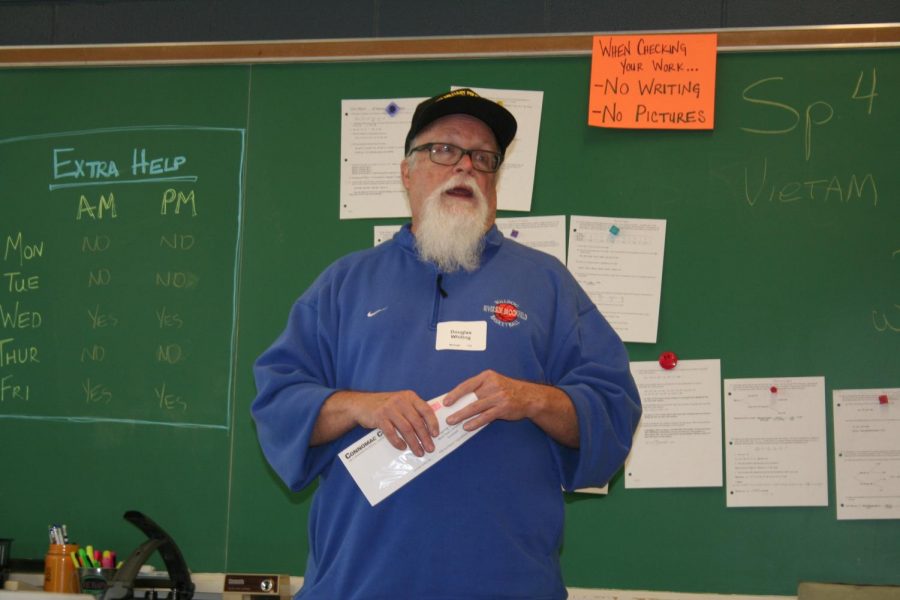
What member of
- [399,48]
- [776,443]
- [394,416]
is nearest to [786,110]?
[776,443]

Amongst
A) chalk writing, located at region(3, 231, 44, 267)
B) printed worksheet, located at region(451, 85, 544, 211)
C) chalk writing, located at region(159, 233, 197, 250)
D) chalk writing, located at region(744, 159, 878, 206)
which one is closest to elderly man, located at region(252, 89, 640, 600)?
printed worksheet, located at region(451, 85, 544, 211)

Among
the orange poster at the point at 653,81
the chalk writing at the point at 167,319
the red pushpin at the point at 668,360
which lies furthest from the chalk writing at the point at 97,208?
the red pushpin at the point at 668,360

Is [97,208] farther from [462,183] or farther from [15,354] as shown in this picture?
[462,183]

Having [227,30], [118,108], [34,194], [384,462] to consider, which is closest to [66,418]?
[34,194]

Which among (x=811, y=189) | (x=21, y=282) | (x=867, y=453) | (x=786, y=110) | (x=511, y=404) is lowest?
(x=867, y=453)

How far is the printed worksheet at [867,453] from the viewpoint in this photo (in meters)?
2.65

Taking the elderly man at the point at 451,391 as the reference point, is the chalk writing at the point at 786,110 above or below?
above

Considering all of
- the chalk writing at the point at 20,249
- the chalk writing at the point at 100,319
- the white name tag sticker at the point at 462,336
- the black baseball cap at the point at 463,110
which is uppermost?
the black baseball cap at the point at 463,110

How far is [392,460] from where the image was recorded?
5.72ft

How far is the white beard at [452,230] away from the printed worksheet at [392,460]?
0.34 meters

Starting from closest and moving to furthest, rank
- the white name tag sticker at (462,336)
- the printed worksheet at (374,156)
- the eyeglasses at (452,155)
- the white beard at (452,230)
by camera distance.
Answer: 1. the white name tag sticker at (462,336)
2. the white beard at (452,230)
3. the eyeglasses at (452,155)
4. the printed worksheet at (374,156)

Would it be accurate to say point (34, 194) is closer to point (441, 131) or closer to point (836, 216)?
point (441, 131)

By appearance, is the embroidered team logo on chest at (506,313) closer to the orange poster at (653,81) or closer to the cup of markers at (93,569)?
the orange poster at (653,81)

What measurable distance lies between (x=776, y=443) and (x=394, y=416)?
1458mm
